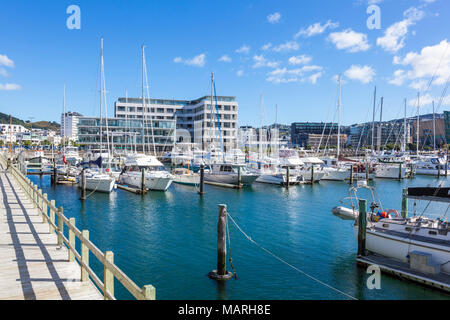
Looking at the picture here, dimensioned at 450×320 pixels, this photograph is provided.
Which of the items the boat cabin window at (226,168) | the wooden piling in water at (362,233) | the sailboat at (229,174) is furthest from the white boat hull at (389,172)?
the wooden piling in water at (362,233)

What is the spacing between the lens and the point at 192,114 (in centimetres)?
12388

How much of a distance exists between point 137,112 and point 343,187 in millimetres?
87923

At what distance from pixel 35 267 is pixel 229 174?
3965 cm

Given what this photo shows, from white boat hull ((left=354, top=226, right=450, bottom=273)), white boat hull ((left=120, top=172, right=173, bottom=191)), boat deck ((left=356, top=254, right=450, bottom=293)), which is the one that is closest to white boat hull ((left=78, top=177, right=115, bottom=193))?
white boat hull ((left=120, top=172, right=173, bottom=191))

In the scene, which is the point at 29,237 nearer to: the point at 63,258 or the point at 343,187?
the point at 63,258

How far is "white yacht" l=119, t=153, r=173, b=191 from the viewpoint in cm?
4094

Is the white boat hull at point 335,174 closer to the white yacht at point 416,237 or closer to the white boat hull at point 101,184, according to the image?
the white boat hull at point 101,184

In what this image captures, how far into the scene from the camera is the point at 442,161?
262ft

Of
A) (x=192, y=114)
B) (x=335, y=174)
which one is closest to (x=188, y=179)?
(x=335, y=174)

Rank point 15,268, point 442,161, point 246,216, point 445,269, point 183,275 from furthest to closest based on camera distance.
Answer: point 442,161 → point 246,216 → point 183,275 → point 445,269 → point 15,268

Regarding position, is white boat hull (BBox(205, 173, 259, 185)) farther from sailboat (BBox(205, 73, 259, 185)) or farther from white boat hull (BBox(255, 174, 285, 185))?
white boat hull (BBox(255, 174, 285, 185))

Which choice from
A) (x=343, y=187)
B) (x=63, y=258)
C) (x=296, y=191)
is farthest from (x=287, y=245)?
(x=343, y=187)

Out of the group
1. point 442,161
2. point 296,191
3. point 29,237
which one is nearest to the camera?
point 29,237

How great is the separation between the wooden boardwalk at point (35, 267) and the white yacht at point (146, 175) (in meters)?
25.0
